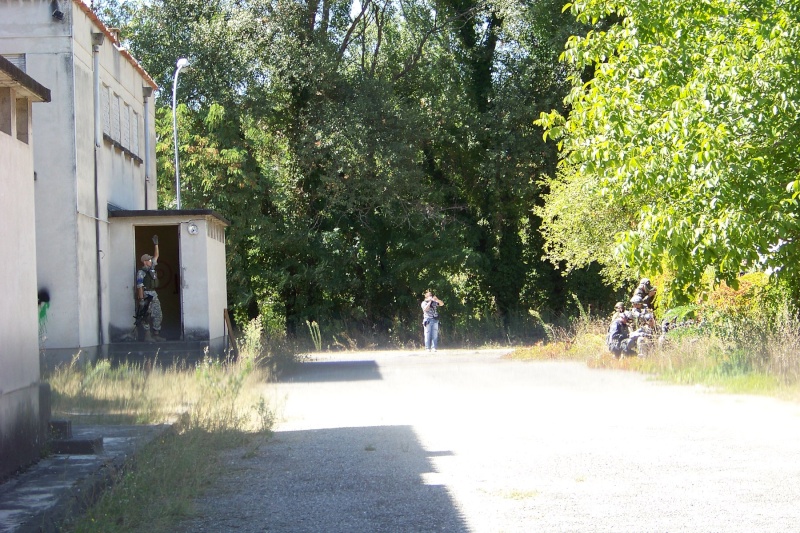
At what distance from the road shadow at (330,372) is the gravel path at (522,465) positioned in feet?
13.1

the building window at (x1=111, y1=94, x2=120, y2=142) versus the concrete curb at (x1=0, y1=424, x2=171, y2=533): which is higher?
the building window at (x1=111, y1=94, x2=120, y2=142)

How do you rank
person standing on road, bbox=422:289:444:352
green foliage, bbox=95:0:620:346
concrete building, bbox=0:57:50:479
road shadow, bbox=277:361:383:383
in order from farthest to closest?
green foliage, bbox=95:0:620:346, person standing on road, bbox=422:289:444:352, road shadow, bbox=277:361:383:383, concrete building, bbox=0:57:50:479

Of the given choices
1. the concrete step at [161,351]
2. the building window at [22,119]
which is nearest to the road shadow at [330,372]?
the concrete step at [161,351]

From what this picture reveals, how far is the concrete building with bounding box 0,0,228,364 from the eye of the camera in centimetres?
1839

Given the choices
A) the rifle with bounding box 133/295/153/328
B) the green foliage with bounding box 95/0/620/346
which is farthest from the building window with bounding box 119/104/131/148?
the green foliage with bounding box 95/0/620/346

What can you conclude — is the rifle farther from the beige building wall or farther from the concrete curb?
the concrete curb

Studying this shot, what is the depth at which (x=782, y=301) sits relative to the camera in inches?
731

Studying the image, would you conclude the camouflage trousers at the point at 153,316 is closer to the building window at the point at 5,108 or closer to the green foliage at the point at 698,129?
the green foliage at the point at 698,129

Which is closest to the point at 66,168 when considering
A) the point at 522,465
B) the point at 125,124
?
the point at 125,124

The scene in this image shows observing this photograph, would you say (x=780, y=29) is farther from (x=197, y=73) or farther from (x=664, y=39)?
(x=197, y=73)

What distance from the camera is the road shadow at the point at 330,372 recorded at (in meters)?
19.9

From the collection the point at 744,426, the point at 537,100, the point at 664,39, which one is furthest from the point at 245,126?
the point at 744,426

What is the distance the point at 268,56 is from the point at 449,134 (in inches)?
262

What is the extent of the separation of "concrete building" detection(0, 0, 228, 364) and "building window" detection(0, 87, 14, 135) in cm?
1002
